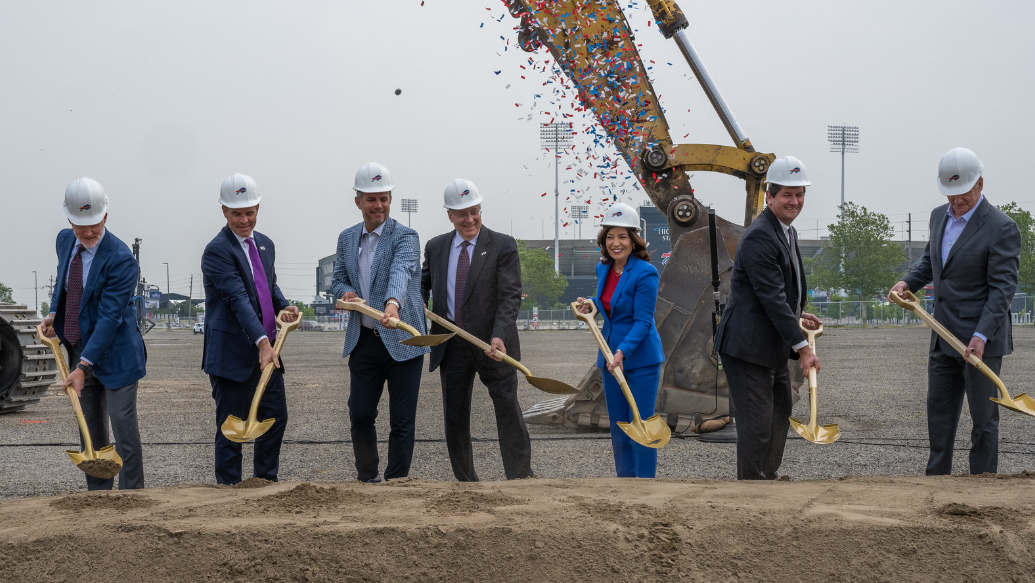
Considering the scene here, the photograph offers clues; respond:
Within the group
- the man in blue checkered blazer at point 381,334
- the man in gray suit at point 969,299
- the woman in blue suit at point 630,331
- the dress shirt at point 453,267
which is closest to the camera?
the man in gray suit at point 969,299

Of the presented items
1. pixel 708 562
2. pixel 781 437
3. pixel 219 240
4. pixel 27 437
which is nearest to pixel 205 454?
pixel 27 437

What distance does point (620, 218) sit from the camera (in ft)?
17.2

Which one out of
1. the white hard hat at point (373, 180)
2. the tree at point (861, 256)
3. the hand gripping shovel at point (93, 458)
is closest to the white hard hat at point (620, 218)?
the white hard hat at point (373, 180)

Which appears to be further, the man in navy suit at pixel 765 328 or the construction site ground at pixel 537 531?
the man in navy suit at pixel 765 328

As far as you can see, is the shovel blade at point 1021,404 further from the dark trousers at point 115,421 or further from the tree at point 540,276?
the tree at point 540,276

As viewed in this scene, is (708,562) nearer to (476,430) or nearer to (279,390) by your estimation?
(279,390)

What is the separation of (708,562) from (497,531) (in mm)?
746

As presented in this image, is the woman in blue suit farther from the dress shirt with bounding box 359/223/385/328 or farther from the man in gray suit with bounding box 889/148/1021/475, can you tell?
the man in gray suit with bounding box 889/148/1021/475

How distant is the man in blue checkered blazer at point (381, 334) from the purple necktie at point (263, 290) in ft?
1.24

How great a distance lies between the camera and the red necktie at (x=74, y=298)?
493cm

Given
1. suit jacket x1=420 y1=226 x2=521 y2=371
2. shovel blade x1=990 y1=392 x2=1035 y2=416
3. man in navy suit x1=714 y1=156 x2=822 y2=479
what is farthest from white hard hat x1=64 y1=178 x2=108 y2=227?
shovel blade x1=990 y1=392 x2=1035 y2=416

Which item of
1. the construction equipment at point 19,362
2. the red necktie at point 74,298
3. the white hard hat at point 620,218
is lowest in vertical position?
the construction equipment at point 19,362

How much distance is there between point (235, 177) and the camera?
508cm

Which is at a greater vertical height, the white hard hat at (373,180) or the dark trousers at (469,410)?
the white hard hat at (373,180)
